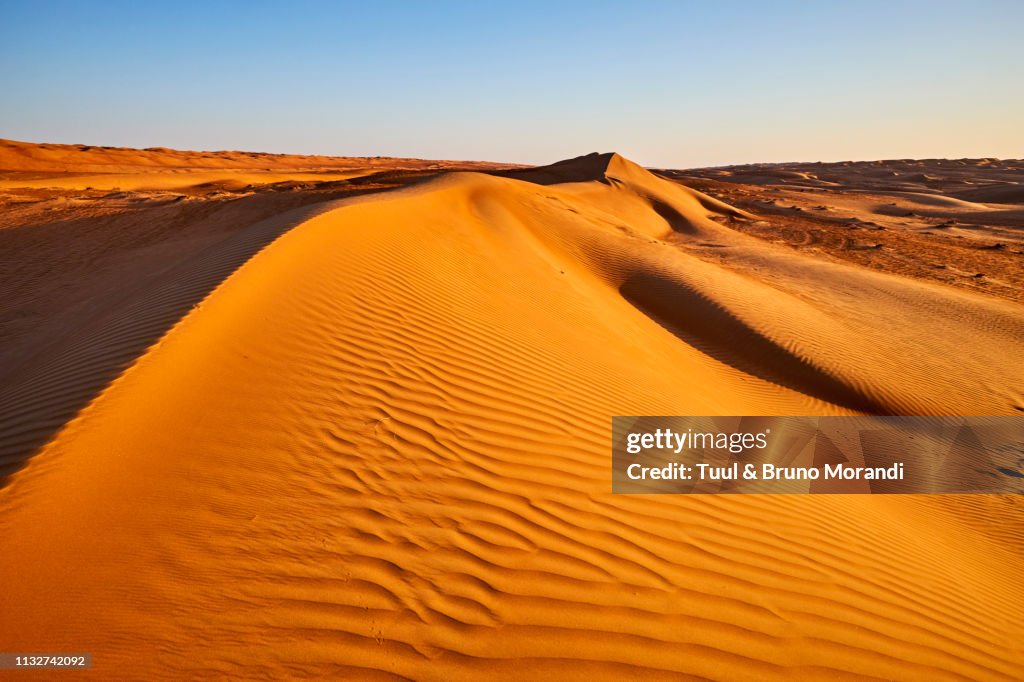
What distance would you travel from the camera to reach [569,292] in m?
8.66

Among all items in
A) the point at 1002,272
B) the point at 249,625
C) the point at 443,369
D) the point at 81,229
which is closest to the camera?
the point at 249,625

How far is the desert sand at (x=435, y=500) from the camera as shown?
2.44m

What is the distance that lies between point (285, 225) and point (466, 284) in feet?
11.3

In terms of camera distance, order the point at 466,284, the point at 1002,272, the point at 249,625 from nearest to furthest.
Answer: the point at 249,625 → the point at 466,284 → the point at 1002,272

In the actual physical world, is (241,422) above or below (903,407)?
above

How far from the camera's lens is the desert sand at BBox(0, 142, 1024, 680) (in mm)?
2439

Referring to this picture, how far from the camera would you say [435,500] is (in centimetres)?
328

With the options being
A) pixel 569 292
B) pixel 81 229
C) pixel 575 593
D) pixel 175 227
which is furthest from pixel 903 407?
pixel 81 229

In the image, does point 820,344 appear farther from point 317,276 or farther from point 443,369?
point 317,276

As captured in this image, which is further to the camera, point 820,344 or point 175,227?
point 175,227

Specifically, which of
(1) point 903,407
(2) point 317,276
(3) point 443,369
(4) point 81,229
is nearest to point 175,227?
(4) point 81,229

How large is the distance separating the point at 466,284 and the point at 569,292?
211cm

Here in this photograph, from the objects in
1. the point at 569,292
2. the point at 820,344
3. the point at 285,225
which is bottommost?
the point at 820,344

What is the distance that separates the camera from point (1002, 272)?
14.8 metres
